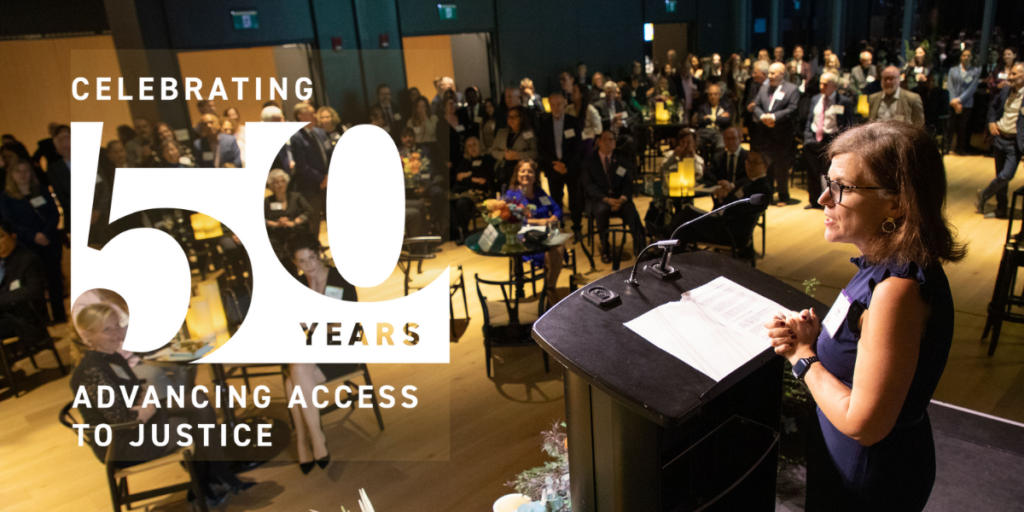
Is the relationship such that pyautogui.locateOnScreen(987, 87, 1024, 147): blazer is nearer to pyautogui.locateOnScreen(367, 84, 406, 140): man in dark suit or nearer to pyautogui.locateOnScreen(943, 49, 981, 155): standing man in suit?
pyautogui.locateOnScreen(943, 49, 981, 155): standing man in suit

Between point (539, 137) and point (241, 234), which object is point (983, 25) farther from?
point (241, 234)

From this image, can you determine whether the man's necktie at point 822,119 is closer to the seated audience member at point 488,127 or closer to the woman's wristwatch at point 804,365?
the seated audience member at point 488,127

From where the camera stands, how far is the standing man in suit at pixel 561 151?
23.1 ft

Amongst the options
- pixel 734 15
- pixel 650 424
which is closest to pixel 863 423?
pixel 650 424

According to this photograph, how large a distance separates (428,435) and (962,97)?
9.05 meters

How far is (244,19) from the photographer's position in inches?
324

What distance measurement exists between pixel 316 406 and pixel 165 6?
6.43 meters

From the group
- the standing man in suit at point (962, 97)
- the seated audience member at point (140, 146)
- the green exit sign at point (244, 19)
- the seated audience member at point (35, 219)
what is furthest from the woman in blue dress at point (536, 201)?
the standing man in suit at point (962, 97)

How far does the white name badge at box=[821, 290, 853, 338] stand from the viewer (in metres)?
1.38

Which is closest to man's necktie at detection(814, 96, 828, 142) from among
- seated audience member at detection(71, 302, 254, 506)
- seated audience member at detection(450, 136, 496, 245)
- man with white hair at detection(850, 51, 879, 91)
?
seated audience member at detection(450, 136, 496, 245)

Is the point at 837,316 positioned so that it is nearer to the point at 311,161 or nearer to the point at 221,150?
the point at 311,161

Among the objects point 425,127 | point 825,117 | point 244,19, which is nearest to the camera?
point 825,117

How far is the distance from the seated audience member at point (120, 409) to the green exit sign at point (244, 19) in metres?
6.15

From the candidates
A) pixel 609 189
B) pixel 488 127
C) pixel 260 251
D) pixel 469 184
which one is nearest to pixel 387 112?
pixel 488 127
